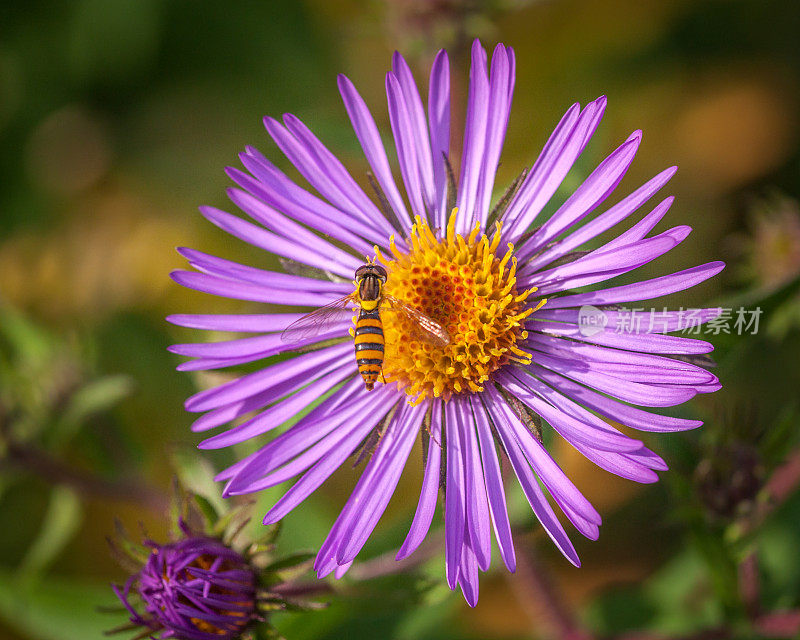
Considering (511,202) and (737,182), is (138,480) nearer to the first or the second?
(511,202)

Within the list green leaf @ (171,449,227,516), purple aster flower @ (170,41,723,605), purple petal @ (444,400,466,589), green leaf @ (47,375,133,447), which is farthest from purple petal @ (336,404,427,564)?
green leaf @ (47,375,133,447)

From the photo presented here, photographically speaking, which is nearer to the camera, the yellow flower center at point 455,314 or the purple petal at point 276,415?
the purple petal at point 276,415

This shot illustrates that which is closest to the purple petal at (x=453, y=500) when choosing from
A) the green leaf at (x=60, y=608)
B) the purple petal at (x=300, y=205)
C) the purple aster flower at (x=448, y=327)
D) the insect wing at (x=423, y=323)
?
the purple aster flower at (x=448, y=327)

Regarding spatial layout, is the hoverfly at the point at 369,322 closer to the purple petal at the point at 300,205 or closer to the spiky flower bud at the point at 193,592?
the purple petal at the point at 300,205

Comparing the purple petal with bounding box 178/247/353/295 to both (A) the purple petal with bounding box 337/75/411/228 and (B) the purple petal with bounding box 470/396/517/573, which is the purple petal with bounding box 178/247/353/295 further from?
(B) the purple petal with bounding box 470/396/517/573

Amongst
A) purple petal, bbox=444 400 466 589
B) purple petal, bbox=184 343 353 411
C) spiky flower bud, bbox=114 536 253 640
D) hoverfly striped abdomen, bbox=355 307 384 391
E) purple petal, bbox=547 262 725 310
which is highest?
purple petal, bbox=547 262 725 310

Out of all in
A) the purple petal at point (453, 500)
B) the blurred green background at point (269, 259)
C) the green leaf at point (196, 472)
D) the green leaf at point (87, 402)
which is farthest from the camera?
the green leaf at point (87, 402)
